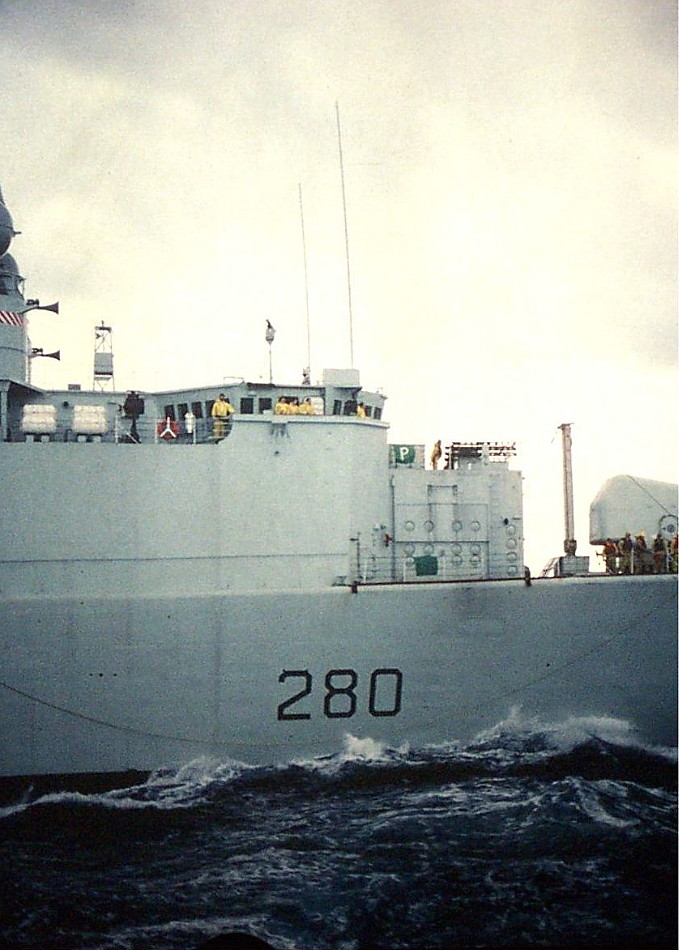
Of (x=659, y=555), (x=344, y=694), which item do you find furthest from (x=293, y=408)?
(x=659, y=555)

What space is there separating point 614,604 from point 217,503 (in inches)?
163

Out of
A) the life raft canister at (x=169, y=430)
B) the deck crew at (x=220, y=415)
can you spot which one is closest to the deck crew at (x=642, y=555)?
the deck crew at (x=220, y=415)

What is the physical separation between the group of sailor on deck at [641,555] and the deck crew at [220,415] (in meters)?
4.27

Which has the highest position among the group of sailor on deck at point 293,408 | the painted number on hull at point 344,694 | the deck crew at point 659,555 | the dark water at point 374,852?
the group of sailor on deck at point 293,408

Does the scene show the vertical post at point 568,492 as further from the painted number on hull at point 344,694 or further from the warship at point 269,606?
the painted number on hull at point 344,694

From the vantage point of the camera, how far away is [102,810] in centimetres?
775

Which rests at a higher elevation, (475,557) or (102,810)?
(475,557)

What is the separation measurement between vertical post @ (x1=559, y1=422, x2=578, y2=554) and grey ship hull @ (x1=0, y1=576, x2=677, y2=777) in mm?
568

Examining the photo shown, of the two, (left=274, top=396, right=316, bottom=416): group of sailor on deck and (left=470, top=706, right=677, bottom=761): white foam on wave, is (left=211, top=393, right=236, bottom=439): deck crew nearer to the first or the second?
(left=274, top=396, right=316, bottom=416): group of sailor on deck

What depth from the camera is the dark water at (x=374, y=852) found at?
5.40m

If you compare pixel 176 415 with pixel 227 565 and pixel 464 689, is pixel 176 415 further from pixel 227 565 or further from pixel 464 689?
pixel 464 689

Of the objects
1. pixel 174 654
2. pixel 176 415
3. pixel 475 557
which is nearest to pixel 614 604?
pixel 475 557

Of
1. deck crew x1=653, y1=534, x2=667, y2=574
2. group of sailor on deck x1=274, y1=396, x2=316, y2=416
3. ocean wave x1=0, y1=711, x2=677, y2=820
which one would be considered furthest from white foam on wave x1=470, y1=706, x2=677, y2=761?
group of sailor on deck x1=274, y1=396, x2=316, y2=416

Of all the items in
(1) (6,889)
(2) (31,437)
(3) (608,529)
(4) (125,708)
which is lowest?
(1) (6,889)
